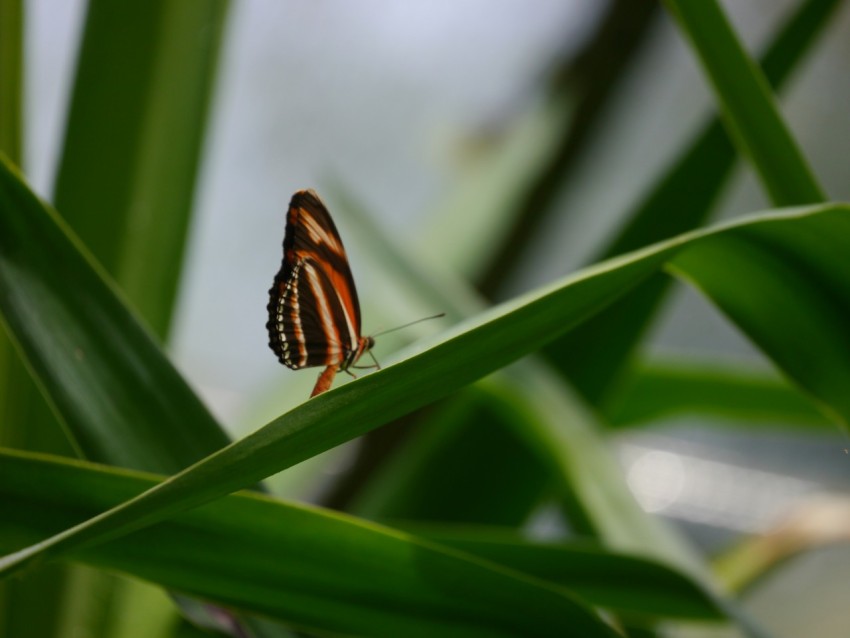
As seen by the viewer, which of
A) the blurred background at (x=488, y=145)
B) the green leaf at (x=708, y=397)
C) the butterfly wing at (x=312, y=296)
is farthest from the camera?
the blurred background at (x=488, y=145)

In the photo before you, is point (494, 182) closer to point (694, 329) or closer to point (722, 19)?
point (694, 329)

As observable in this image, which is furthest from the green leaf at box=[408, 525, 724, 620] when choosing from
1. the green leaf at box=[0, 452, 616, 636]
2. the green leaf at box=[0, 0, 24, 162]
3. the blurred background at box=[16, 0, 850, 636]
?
the blurred background at box=[16, 0, 850, 636]

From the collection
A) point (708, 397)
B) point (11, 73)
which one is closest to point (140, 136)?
point (11, 73)

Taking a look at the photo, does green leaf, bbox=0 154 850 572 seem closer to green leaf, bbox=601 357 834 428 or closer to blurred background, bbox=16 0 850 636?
green leaf, bbox=601 357 834 428

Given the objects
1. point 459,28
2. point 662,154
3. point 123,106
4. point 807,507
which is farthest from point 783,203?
point 459,28

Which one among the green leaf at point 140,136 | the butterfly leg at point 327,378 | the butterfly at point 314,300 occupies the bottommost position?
the butterfly leg at point 327,378

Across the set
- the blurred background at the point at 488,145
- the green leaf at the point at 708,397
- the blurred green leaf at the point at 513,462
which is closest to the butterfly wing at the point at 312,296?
the blurred green leaf at the point at 513,462

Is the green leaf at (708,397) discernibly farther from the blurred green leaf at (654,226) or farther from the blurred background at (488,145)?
the blurred background at (488,145)
